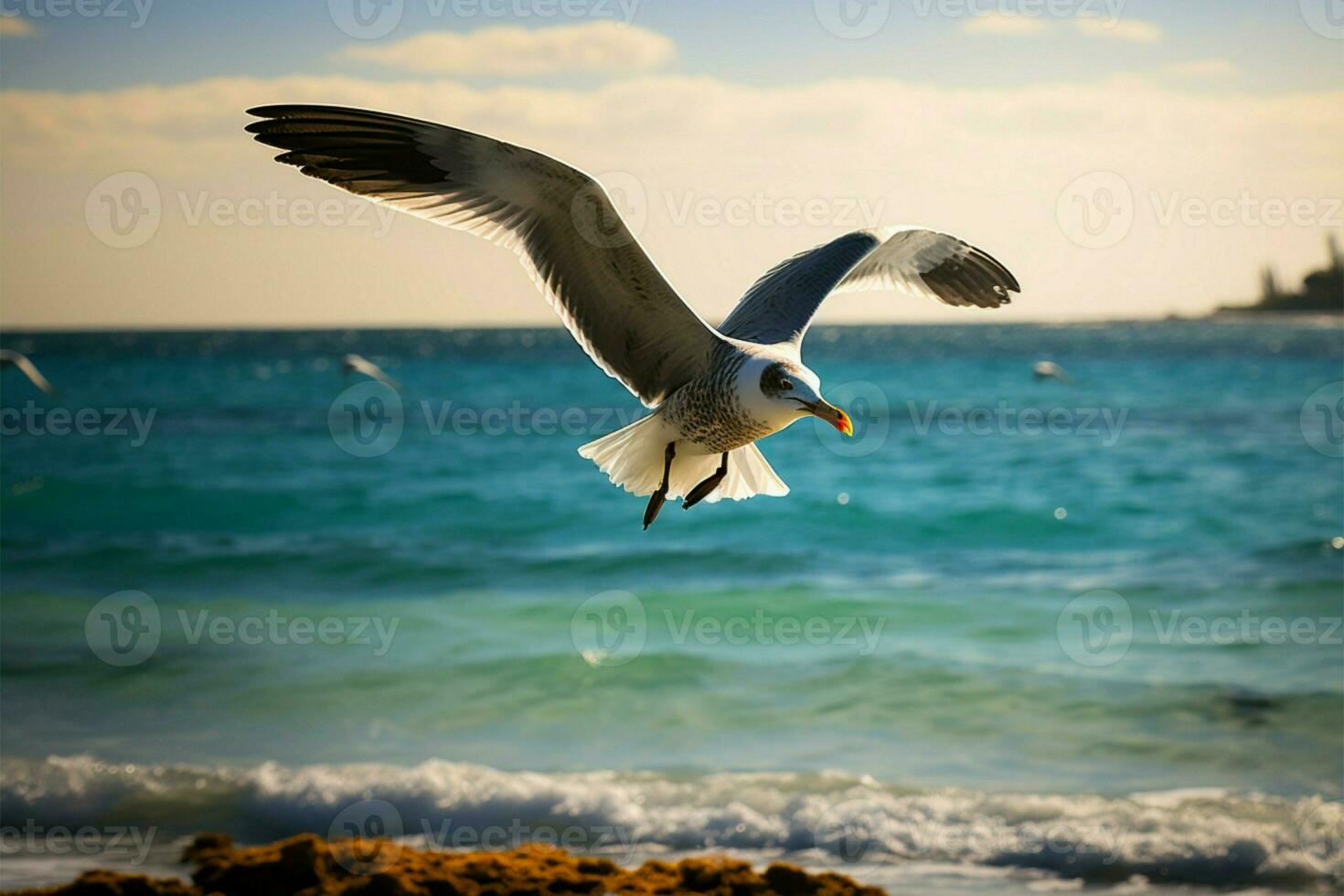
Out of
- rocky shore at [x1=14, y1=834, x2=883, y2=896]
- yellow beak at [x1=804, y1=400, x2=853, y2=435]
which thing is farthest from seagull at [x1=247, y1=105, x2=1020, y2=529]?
rocky shore at [x1=14, y1=834, x2=883, y2=896]

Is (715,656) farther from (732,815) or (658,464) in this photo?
(658,464)

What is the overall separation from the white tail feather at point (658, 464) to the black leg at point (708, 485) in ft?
0.13

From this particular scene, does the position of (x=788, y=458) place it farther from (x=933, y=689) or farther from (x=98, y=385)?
(x=98, y=385)

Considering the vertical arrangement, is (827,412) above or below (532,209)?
below

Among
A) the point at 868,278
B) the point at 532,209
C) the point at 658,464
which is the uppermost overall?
the point at 868,278

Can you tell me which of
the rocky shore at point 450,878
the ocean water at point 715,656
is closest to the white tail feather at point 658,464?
the rocky shore at point 450,878

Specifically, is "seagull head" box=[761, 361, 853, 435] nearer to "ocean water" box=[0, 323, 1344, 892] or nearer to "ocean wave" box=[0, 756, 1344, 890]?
"ocean water" box=[0, 323, 1344, 892]

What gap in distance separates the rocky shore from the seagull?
1.83m

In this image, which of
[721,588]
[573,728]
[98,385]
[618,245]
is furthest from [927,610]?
[98,385]

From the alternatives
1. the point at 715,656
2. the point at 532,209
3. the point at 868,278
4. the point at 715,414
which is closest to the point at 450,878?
the point at 715,414

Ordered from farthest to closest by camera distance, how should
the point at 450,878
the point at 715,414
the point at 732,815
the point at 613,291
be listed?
the point at 732,815 → the point at 450,878 → the point at 613,291 → the point at 715,414

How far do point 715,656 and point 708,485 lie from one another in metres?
5.75

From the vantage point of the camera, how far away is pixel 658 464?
17.1 feet

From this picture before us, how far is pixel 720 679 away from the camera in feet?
33.2
